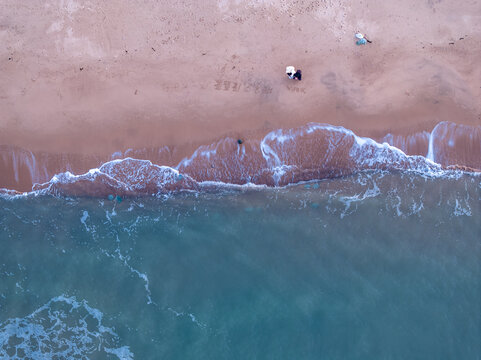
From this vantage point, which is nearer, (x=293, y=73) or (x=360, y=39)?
(x=293, y=73)

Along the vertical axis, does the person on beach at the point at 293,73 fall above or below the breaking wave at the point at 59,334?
above

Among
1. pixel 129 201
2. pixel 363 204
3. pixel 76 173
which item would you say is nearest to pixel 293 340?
pixel 363 204

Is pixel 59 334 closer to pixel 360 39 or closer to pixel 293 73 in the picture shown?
pixel 293 73

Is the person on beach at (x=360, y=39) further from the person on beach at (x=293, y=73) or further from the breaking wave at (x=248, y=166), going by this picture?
the breaking wave at (x=248, y=166)

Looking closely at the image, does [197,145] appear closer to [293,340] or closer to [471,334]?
[293,340]

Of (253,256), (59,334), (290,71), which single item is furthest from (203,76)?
(59,334)

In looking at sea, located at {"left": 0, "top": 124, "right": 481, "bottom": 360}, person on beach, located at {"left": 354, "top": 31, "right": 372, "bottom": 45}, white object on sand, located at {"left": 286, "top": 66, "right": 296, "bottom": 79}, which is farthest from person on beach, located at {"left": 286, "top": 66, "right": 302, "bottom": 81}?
person on beach, located at {"left": 354, "top": 31, "right": 372, "bottom": 45}

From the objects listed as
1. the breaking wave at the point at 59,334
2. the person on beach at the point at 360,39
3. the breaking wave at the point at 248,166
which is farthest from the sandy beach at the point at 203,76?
the breaking wave at the point at 59,334
